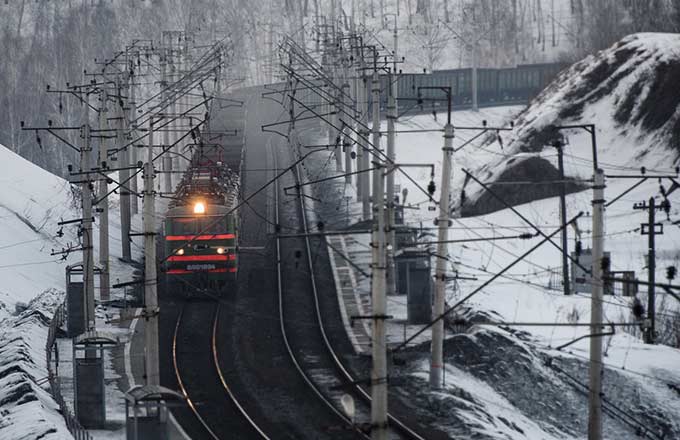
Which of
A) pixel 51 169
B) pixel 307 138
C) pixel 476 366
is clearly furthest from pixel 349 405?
pixel 51 169

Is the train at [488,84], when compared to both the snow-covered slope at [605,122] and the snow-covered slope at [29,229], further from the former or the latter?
the snow-covered slope at [29,229]

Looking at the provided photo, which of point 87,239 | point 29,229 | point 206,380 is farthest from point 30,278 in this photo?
point 206,380

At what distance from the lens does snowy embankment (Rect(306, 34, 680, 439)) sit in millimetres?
29016

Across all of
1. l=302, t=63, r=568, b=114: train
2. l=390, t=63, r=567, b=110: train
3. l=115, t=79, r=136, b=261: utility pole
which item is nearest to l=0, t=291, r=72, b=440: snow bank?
l=115, t=79, r=136, b=261: utility pole

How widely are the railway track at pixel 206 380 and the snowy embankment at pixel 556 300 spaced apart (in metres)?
3.84

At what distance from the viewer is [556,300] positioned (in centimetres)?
4231

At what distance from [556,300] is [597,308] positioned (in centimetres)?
1913

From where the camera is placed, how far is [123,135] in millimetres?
39531

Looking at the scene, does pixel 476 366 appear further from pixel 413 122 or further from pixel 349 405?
pixel 413 122

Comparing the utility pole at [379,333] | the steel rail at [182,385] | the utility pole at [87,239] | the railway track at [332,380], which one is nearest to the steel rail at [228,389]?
the steel rail at [182,385]

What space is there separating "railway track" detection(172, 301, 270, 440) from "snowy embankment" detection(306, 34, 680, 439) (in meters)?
3.84

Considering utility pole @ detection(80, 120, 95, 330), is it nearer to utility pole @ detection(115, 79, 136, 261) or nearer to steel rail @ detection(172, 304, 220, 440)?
steel rail @ detection(172, 304, 220, 440)

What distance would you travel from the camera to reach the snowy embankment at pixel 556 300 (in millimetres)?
29016

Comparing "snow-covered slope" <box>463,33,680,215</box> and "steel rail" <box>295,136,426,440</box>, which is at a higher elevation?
"snow-covered slope" <box>463,33,680,215</box>
